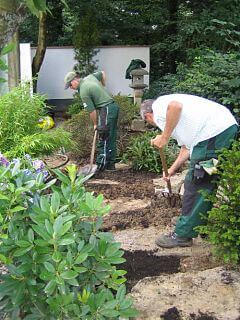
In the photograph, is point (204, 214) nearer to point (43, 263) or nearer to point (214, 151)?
point (214, 151)

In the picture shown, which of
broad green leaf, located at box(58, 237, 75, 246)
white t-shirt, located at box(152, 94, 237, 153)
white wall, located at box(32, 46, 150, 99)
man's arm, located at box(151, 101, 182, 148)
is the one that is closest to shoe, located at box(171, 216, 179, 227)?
white t-shirt, located at box(152, 94, 237, 153)

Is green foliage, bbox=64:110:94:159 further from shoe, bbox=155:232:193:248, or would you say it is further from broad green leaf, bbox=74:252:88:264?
broad green leaf, bbox=74:252:88:264

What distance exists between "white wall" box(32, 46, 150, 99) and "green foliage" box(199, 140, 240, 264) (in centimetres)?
842

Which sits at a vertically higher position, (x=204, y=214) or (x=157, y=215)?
(x=204, y=214)

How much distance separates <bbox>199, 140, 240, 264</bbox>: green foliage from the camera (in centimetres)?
319

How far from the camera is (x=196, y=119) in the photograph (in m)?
3.70

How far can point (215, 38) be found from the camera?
9.23 metres

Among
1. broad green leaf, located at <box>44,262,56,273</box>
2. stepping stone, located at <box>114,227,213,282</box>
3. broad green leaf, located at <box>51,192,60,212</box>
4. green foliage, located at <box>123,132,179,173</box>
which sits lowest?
stepping stone, located at <box>114,227,213,282</box>

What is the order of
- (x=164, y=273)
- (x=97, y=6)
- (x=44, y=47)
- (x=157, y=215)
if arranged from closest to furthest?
(x=164, y=273), (x=157, y=215), (x=44, y=47), (x=97, y=6)

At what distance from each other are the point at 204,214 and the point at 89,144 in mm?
3711

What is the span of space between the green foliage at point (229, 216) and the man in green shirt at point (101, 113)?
330cm

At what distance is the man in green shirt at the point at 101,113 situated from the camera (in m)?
6.35

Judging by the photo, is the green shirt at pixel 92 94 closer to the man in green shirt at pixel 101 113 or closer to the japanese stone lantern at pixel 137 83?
the man in green shirt at pixel 101 113

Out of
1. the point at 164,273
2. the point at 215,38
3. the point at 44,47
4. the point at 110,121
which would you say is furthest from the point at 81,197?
the point at 44,47
